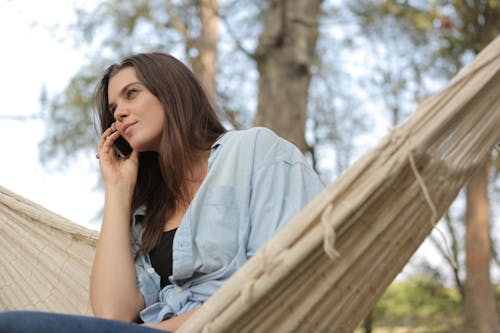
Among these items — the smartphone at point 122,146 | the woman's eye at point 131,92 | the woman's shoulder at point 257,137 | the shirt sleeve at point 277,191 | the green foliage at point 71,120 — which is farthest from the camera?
the green foliage at point 71,120

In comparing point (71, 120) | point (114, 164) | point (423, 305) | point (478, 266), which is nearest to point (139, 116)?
point (114, 164)

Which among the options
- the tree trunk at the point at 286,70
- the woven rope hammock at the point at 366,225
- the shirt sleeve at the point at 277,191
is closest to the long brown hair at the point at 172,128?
the shirt sleeve at the point at 277,191

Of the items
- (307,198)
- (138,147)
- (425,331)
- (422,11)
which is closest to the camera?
(307,198)

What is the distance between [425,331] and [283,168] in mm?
8489

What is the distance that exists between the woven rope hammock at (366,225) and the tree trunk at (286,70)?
2722 mm

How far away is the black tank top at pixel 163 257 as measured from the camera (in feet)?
6.32

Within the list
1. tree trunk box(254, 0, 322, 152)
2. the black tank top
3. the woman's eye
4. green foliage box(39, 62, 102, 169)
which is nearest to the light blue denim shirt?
the black tank top

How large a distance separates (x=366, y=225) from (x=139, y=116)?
37.6 inches

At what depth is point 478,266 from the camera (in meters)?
6.57

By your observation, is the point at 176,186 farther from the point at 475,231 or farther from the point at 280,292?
the point at 475,231

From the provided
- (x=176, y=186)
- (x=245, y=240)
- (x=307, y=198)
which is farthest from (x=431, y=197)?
(x=176, y=186)

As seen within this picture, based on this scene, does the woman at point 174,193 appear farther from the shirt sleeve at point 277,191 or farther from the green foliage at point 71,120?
the green foliage at point 71,120

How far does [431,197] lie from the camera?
1.28m

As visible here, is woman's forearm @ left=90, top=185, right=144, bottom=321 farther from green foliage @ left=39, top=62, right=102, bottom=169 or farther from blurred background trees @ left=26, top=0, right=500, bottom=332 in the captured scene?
green foliage @ left=39, top=62, right=102, bottom=169
